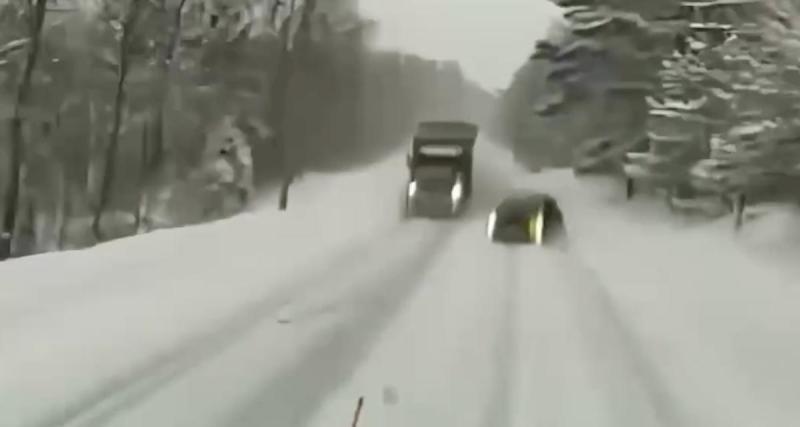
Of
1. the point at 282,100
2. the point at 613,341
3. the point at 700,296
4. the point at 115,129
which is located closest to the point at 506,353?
the point at 613,341

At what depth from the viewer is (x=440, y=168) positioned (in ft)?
3.99

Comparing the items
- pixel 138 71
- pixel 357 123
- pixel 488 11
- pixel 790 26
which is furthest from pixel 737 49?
pixel 138 71

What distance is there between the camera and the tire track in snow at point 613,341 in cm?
94

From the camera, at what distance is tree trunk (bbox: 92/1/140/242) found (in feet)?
4.07

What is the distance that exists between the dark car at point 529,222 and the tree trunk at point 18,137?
612mm

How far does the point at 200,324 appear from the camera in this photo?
1085 millimetres

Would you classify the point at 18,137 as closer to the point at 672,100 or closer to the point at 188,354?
the point at 188,354

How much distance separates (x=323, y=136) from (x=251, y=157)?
0.10 meters

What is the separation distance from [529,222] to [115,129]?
560 millimetres

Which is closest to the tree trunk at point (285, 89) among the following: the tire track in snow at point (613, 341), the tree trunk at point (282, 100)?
the tree trunk at point (282, 100)

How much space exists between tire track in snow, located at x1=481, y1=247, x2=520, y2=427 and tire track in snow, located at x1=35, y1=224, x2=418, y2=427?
177 mm

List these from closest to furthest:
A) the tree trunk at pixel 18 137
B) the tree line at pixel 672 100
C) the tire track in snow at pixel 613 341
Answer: the tire track in snow at pixel 613 341 < the tree line at pixel 672 100 < the tree trunk at pixel 18 137

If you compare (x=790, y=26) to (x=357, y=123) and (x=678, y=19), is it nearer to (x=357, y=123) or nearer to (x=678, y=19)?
(x=678, y=19)

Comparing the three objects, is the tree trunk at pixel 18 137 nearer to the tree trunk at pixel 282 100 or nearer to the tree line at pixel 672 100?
the tree trunk at pixel 282 100
